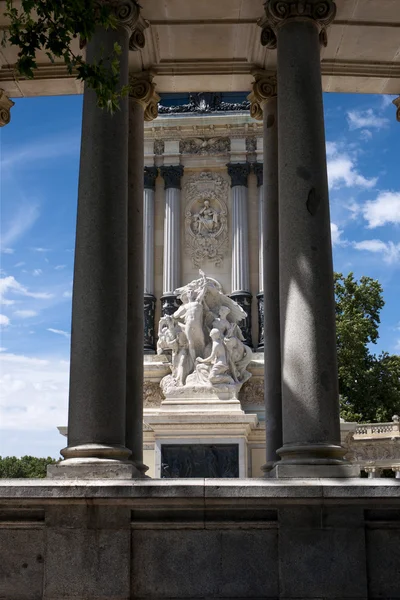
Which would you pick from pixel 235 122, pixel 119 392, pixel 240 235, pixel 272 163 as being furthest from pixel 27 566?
pixel 235 122

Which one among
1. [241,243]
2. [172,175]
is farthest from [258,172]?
[172,175]

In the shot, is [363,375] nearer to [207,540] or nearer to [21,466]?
[207,540]

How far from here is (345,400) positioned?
267 ft

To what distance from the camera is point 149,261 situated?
174 feet

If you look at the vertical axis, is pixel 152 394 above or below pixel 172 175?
below

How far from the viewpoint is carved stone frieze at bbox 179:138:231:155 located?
55.2 metres

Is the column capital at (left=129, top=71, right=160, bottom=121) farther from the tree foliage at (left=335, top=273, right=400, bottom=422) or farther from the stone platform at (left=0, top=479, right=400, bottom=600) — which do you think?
the tree foliage at (left=335, top=273, right=400, bottom=422)

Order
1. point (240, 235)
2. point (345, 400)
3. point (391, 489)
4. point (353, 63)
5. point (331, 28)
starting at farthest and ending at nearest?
1. point (345, 400)
2. point (240, 235)
3. point (353, 63)
4. point (331, 28)
5. point (391, 489)

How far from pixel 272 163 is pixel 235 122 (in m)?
32.5

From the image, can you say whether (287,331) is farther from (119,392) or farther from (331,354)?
(119,392)

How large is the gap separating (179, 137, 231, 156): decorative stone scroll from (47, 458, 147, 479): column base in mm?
41122

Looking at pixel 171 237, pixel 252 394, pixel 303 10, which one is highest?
pixel 171 237

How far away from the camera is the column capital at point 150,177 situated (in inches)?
2154

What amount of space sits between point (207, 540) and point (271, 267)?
988 centimetres
